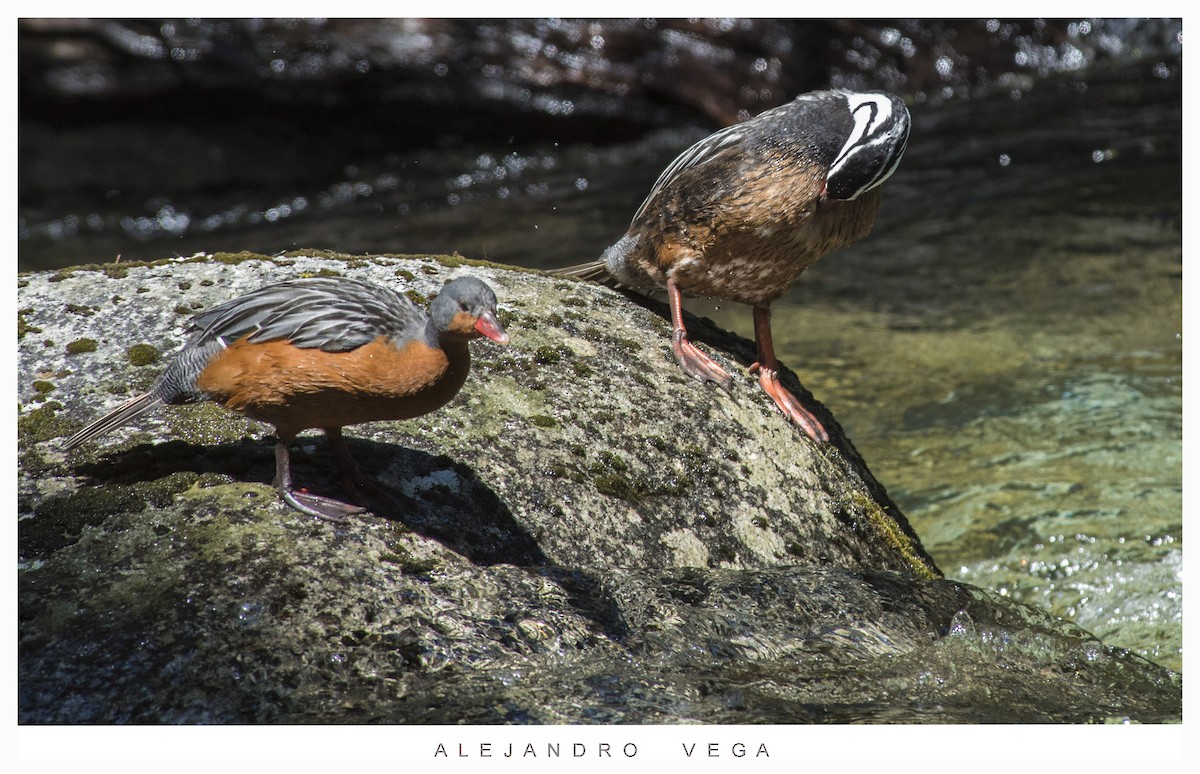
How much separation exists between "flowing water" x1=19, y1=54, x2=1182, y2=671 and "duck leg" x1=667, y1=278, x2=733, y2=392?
104 inches

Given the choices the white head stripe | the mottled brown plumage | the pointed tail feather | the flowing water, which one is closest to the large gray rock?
the pointed tail feather

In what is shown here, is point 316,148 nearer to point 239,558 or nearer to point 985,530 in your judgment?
point 985,530

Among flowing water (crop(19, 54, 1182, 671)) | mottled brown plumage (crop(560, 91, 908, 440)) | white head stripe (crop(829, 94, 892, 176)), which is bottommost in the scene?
flowing water (crop(19, 54, 1182, 671))

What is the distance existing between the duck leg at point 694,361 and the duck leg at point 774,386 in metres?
0.24

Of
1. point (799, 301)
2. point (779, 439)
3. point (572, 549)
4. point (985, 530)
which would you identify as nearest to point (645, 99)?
point (799, 301)

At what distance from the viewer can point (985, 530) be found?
278 inches

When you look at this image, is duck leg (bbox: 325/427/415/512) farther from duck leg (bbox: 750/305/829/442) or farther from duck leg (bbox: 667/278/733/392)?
duck leg (bbox: 750/305/829/442)

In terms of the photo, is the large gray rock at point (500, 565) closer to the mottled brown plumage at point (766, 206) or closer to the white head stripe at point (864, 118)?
the mottled brown plumage at point (766, 206)

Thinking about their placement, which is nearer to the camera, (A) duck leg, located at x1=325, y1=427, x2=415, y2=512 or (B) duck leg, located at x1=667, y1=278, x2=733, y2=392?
(A) duck leg, located at x1=325, y1=427, x2=415, y2=512

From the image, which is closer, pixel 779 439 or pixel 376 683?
pixel 376 683

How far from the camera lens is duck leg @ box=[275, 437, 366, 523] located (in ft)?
12.0

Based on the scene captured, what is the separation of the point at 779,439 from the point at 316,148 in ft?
39.3

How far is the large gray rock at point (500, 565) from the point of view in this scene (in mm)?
3234

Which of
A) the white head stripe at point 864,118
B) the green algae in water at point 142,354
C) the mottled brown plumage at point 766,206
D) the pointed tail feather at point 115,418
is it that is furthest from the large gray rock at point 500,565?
the white head stripe at point 864,118
